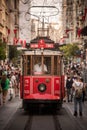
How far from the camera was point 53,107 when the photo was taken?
2655 cm

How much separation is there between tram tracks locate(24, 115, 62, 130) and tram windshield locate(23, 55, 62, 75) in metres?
1.99

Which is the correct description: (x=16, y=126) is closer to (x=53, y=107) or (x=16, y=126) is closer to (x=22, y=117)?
(x=22, y=117)

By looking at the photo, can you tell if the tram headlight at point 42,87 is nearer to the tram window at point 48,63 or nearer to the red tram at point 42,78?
the red tram at point 42,78

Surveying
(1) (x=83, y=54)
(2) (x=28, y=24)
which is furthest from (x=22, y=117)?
(2) (x=28, y=24)

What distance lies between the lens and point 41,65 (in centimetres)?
2548

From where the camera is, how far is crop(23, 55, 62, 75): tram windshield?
25.5 meters

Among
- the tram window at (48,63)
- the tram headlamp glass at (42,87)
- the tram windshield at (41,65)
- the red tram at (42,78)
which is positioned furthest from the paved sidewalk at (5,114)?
the tram window at (48,63)

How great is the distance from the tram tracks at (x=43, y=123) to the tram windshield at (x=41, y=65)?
1.99 metres

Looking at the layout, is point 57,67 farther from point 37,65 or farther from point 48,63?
point 37,65

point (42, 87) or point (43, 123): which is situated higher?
point (42, 87)

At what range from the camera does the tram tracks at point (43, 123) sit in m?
19.9

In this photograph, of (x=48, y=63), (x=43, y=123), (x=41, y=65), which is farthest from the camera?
(x=48, y=63)

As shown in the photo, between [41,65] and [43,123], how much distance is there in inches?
180

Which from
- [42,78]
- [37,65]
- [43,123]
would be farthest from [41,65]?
[43,123]
